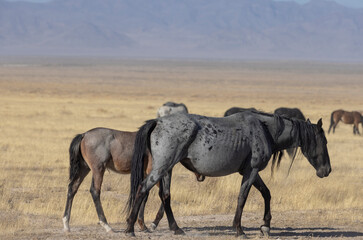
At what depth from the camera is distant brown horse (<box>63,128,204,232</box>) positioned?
871cm

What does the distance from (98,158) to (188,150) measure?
1292mm

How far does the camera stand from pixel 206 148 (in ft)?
26.8

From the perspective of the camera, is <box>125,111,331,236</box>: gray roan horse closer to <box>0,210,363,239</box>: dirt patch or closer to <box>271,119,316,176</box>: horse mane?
<box>271,119,316,176</box>: horse mane

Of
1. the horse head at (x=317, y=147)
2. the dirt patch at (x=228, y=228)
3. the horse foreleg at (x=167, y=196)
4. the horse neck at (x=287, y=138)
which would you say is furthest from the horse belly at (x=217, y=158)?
the horse head at (x=317, y=147)

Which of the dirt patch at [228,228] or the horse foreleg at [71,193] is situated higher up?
the horse foreleg at [71,193]

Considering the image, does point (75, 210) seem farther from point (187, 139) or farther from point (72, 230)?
point (187, 139)

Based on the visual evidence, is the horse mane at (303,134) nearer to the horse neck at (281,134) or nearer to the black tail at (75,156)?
the horse neck at (281,134)

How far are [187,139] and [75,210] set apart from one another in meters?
3.06

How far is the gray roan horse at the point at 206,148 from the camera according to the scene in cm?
800

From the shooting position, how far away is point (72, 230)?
8.73m

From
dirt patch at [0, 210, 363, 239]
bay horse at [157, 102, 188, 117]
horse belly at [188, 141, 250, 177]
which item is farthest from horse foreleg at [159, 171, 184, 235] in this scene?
bay horse at [157, 102, 188, 117]

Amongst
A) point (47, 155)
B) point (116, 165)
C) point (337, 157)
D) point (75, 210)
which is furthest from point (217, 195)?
point (337, 157)

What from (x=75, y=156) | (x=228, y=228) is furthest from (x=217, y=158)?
(x=75, y=156)

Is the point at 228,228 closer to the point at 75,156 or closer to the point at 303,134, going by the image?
the point at 303,134
